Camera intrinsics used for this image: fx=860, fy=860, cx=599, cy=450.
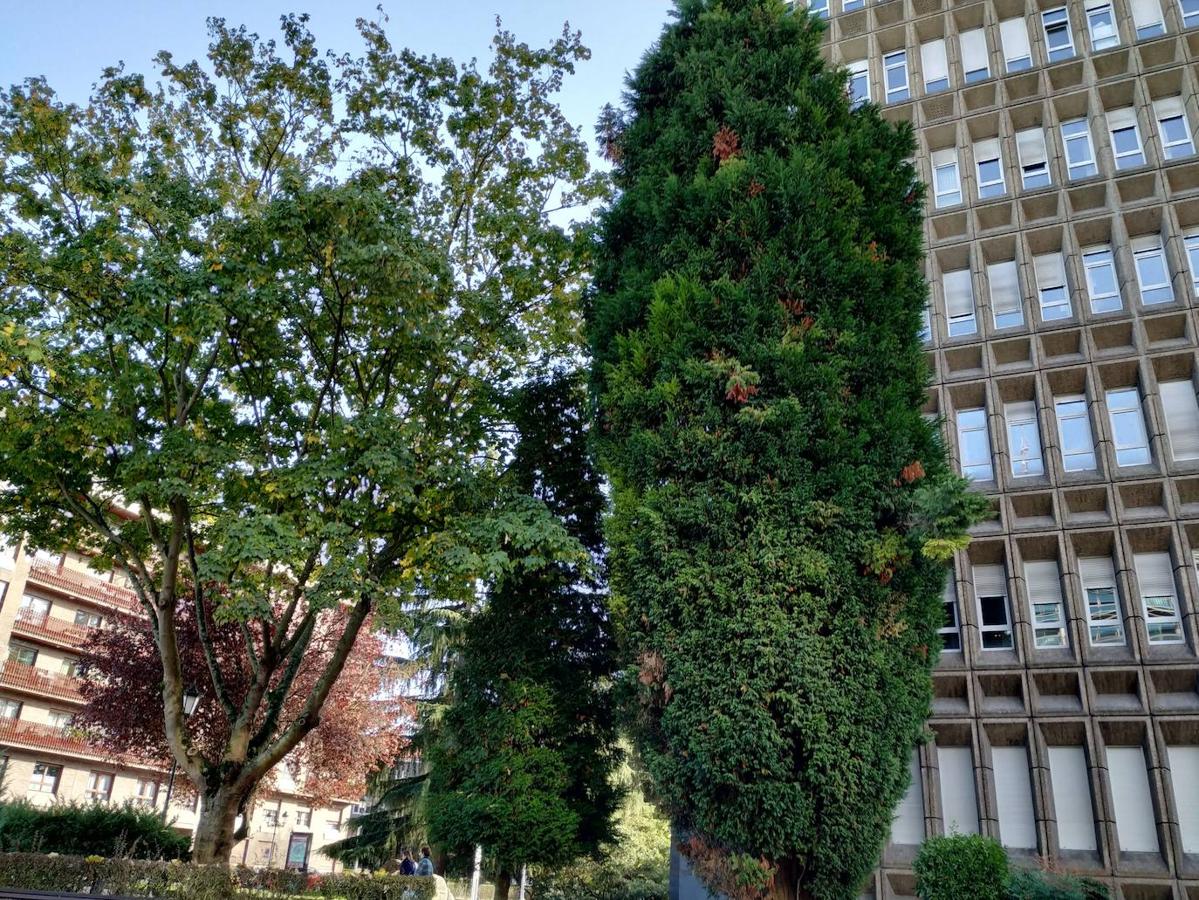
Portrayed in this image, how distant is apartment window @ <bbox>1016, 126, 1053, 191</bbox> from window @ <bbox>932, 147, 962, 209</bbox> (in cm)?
124

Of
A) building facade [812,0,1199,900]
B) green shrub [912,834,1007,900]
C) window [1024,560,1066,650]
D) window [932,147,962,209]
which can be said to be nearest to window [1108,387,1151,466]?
building facade [812,0,1199,900]

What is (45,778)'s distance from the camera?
3450 cm

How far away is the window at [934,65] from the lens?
19.5 m

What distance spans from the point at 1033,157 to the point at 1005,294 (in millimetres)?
3139

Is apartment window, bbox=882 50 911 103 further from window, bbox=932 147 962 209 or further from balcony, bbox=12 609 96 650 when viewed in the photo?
balcony, bbox=12 609 96 650

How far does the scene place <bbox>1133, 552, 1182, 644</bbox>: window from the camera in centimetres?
1395

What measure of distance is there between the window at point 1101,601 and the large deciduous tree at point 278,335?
9.36 meters

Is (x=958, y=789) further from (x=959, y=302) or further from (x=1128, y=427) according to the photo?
(x=959, y=302)

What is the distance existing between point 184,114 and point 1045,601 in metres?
16.0

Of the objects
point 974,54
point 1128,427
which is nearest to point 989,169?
point 974,54

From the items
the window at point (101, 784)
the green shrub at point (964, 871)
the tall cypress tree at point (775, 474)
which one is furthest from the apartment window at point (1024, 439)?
the window at point (101, 784)

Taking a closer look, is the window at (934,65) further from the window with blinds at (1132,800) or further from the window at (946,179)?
the window with blinds at (1132,800)

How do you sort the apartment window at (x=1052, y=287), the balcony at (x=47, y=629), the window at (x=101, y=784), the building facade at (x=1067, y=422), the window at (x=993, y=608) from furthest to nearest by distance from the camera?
the window at (x=101, y=784) → the balcony at (x=47, y=629) → the apartment window at (x=1052, y=287) → the window at (x=993, y=608) → the building facade at (x=1067, y=422)

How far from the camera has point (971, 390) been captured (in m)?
16.6
